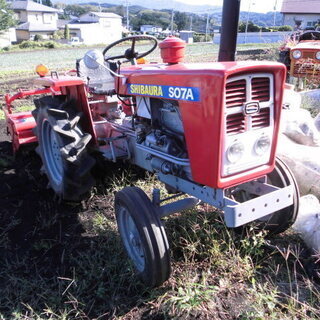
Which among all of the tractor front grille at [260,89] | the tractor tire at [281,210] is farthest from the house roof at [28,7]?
the tractor front grille at [260,89]

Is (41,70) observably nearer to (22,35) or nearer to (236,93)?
(236,93)

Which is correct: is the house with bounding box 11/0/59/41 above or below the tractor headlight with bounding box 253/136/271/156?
below

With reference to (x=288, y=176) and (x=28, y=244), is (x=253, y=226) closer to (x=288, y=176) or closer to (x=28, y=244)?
(x=288, y=176)

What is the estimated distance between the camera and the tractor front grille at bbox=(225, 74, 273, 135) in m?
2.06

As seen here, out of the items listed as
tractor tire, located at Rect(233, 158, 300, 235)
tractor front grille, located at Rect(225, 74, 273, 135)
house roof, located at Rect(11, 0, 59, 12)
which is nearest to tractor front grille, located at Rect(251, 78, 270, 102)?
tractor front grille, located at Rect(225, 74, 273, 135)

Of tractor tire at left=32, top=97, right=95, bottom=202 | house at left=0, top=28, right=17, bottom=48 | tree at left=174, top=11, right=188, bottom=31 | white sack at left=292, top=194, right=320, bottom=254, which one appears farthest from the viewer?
tree at left=174, top=11, right=188, bottom=31

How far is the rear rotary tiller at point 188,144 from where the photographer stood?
2.08 meters

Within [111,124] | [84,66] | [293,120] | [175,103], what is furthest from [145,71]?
[293,120]

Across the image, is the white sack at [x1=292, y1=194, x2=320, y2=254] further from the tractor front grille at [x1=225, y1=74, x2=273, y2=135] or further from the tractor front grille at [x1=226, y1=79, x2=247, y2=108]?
the tractor front grille at [x1=226, y1=79, x2=247, y2=108]

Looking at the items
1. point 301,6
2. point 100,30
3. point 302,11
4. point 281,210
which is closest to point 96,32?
point 100,30

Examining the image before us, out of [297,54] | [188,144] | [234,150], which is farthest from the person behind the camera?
[297,54]

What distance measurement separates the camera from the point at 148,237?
2311mm

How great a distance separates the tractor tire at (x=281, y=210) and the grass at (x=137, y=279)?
0.33 feet

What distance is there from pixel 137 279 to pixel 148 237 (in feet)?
1.33
